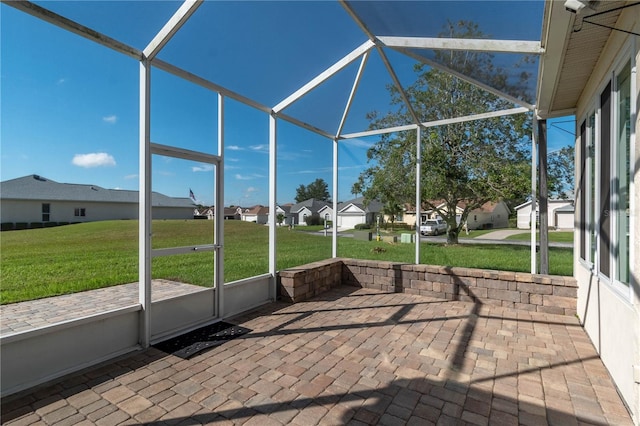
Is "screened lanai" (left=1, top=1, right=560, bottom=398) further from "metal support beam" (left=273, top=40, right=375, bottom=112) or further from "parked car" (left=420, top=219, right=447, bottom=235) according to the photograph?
"parked car" (left=420, top=219, right=447, bottom=235)

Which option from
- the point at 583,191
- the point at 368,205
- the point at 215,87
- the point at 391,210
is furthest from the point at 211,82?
the point at 391,210

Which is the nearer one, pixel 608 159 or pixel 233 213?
pixel 608 159

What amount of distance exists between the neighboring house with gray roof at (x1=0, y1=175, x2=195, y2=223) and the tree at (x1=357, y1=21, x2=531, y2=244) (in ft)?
12.6

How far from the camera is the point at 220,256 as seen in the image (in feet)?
12.9

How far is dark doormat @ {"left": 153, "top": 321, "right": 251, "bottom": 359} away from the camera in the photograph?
3.07 metres

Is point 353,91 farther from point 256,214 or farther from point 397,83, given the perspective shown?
point 256,214

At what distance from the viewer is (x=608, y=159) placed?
2.77 m

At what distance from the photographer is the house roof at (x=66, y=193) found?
2525mm

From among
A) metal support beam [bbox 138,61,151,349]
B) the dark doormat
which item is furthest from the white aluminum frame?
the dark doormat

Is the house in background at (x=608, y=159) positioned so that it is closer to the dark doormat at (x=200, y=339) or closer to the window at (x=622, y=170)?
the window at (x=622, y=170)

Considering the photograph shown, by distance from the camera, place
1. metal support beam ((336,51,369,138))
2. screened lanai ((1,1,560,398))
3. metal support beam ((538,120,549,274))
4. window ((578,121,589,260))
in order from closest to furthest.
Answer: screened lanai ((1,1,560,398)), window ((578,121,589,260)), metal support beam ((336,51,369,138)), metal support beam ((538,120,549,274))

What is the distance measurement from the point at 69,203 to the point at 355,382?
3.10 m

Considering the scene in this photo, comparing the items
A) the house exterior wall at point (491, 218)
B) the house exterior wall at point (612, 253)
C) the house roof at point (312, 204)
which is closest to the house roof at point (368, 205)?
the house roof at point (312, 204)

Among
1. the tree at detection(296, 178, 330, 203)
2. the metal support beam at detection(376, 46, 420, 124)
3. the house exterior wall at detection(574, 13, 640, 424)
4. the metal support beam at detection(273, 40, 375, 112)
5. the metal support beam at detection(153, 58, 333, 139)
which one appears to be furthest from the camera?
the tree at detection(296, 178, 330, 203)
